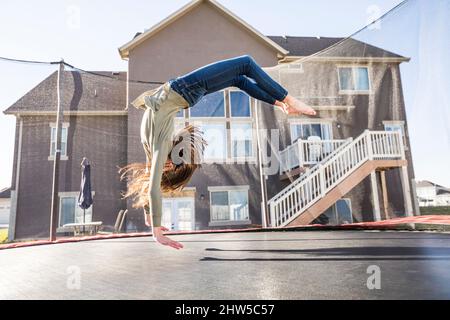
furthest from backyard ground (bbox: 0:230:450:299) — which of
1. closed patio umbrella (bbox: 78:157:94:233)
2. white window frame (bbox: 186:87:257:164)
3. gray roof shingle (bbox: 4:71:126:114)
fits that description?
white window frame (bbox: 186:87:257:164)

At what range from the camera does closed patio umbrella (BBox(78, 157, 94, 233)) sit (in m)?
4.23

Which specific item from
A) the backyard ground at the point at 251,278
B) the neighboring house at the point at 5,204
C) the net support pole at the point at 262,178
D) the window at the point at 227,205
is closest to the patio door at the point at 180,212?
the window at the point at 227,205

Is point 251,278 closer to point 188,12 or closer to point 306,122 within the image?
point 306,122

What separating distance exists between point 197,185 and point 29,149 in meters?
2.85

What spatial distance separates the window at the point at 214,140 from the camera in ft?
15.9

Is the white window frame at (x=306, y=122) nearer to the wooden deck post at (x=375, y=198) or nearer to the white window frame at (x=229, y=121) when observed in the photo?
the white window frame at (x=229, y=121)

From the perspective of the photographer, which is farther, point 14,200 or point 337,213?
point 337,213

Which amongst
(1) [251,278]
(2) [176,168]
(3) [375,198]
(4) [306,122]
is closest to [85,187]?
(2) [176,168]

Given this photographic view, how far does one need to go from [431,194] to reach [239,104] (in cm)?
285

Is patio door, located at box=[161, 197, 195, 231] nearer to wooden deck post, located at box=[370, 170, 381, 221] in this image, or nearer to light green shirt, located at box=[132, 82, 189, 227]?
wooden deck post, located at box=[370, 170, 381, 221]

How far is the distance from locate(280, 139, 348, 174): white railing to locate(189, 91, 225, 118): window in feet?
4.05

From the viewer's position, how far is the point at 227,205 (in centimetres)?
580

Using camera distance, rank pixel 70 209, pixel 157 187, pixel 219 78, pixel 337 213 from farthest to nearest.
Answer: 1. pixel 337 213
2. pixel 70 209
3. pixel 219 78
4. pixel 157 187
